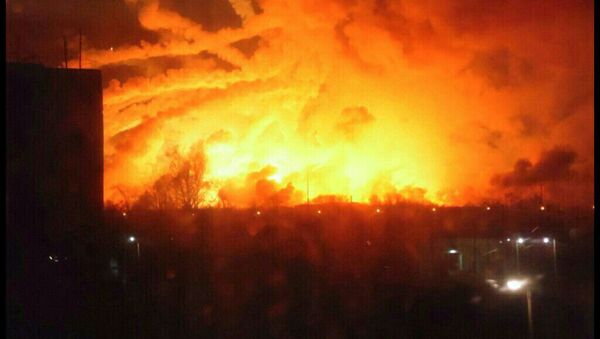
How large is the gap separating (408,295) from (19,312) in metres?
3.71

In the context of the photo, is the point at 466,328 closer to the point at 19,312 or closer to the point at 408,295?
the point at 408,295

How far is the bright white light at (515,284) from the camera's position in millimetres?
7848

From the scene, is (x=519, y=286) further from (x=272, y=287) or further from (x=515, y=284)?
(x=272, y=287)

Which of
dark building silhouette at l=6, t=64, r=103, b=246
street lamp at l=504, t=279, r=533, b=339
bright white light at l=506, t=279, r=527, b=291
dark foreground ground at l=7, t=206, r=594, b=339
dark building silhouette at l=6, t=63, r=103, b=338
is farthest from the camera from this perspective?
dark building silhouette at l=6, t=64, r=103, b=246

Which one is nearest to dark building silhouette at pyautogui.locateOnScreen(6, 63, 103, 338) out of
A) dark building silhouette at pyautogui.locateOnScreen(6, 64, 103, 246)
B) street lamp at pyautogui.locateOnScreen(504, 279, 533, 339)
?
Result: dark building silhouette at pyautogui.locateOnScreen(6, 64, 103, 246)

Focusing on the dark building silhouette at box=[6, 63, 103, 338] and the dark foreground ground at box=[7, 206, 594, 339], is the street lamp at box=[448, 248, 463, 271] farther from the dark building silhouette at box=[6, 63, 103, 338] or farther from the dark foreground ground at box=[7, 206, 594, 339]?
the dark building silhouette at box=[6, 63, 103, 338]

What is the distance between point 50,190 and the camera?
8.95 meters

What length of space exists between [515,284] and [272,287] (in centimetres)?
258

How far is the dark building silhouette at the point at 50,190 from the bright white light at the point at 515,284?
14.2 ft

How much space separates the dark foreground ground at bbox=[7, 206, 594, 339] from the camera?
6383 mm

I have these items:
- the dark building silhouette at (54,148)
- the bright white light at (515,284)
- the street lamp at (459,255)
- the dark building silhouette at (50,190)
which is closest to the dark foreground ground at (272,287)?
the dark building silhouette at (50,190)

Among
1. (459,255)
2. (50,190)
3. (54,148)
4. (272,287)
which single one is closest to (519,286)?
(459,255)

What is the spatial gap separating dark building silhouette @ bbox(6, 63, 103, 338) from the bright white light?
4.33 meters

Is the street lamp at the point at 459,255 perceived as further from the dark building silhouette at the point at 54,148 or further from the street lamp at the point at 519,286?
the dark building silhouette at the point at 54,148
